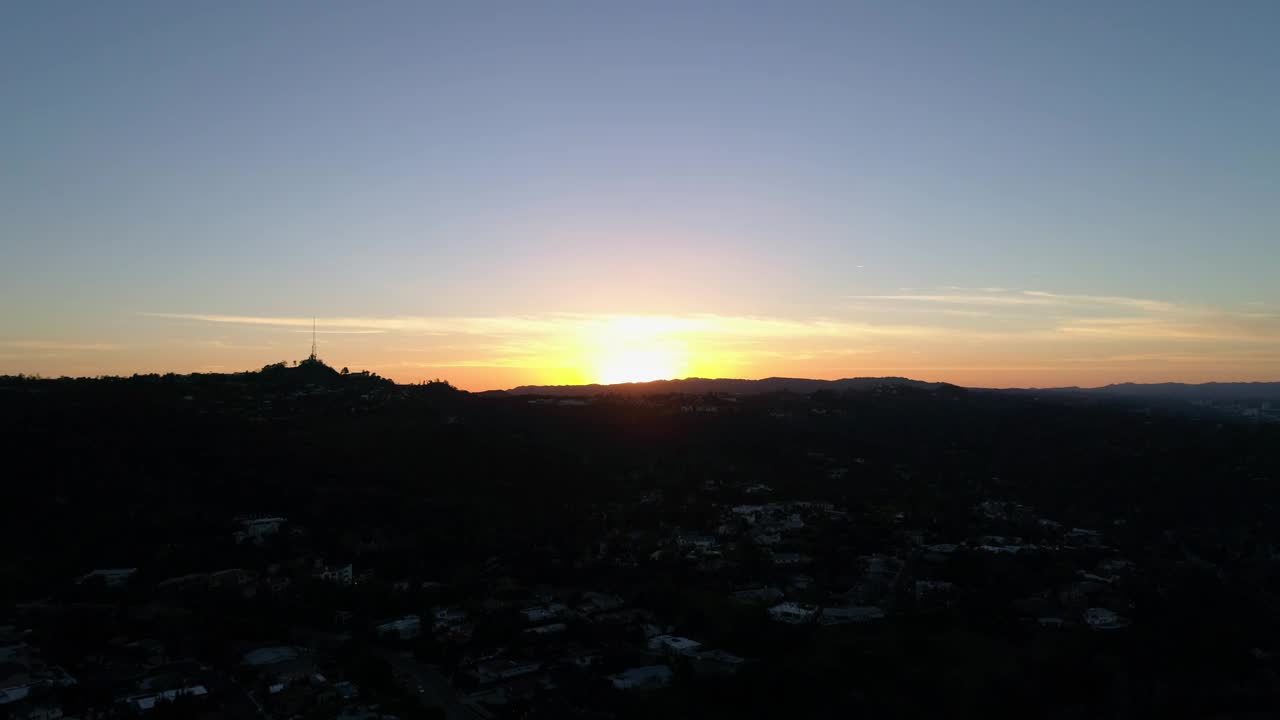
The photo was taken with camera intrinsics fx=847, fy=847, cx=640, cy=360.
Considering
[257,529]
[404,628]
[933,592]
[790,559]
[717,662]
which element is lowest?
[404,628]

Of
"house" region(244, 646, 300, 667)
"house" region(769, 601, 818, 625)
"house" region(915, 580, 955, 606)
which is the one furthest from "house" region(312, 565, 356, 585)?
"house" region(915, 580, 955, 606)

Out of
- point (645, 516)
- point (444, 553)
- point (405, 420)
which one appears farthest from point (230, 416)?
point (645, 516)

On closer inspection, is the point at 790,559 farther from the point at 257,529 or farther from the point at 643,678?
the point at 257,529

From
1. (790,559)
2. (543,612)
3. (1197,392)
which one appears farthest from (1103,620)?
(1197,392)

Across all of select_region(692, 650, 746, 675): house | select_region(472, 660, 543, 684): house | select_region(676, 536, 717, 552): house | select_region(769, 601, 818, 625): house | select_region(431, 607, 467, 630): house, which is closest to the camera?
select_region(692, 650, 746, 675): house

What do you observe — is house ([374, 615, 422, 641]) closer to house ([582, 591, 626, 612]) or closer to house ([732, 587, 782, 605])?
house ([582, 591, 626, 612])

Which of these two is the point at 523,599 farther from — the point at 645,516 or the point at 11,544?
the point at 11,544

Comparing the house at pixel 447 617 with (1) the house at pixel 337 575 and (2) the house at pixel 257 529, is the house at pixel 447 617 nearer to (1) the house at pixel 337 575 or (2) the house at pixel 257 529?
(1) the house at pixel 337 575
